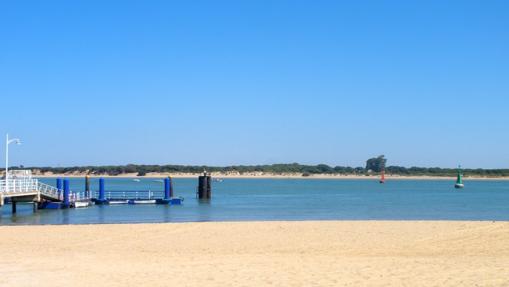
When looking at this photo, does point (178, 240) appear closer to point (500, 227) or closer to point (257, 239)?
point (257, 239)

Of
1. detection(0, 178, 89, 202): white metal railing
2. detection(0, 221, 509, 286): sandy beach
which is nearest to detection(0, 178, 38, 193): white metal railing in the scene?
detection(0, 178, 89, 202): white metal railing

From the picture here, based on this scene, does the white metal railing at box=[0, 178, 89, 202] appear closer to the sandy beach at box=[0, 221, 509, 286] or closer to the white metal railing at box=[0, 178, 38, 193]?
→ the white metal railing at box=[0, 178, 38, 193]

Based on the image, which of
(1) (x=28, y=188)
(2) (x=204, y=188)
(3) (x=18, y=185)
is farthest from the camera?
(2) (x=204, y=188)

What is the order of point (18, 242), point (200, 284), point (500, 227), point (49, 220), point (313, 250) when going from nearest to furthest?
point (200, 284), point (313, 250), point (18, 242), point (500, 227), point (49, 220)

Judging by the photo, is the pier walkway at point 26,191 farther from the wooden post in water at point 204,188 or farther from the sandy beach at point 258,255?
the wooden post in water at point 204,188

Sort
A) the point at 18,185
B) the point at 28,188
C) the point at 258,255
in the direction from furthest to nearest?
the point at 28,188 < the point at 18,185 < the point at 258,255

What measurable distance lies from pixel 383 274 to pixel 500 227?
48.1ft

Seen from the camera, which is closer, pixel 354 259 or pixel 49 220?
pixel 354 259

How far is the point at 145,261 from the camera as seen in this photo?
1681 cm

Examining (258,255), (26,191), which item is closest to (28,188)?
(26,191)

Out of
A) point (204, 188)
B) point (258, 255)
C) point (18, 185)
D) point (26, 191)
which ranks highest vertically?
point (18, 185)

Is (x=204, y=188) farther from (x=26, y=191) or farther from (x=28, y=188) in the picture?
(x=26, y=191)

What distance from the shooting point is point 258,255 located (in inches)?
714

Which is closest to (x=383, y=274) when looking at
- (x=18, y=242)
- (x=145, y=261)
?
(x=145, y=261)
